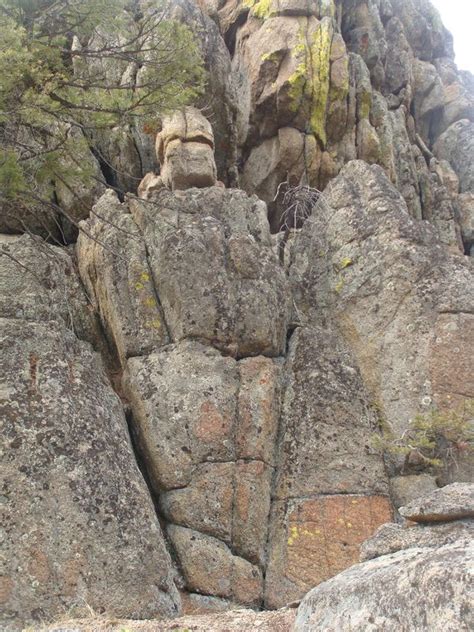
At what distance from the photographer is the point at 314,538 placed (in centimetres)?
1160

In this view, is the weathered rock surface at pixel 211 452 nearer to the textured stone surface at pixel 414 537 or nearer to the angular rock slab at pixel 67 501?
the angular rock slab at pixel 67 501

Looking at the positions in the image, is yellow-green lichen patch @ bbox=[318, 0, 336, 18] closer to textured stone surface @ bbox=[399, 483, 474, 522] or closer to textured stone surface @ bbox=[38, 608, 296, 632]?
textured stone surface @ bbox=[399, 483, 474, 522]

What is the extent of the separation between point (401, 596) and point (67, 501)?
6023 mm

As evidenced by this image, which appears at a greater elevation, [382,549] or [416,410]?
[382,549]

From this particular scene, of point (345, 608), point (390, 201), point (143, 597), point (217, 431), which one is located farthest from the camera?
point (390, 201)

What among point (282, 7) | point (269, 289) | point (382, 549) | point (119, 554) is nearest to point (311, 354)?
point (269, 289)

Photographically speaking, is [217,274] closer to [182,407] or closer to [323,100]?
[182,407]

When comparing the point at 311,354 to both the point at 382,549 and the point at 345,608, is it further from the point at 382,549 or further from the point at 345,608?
the point at 345,608

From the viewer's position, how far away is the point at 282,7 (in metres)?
20.9

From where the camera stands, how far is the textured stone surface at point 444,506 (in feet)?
20.7

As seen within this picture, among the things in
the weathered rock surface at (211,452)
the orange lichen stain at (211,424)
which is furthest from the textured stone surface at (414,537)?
the orange lichen stain at (211,424)

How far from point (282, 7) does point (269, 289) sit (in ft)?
36.6

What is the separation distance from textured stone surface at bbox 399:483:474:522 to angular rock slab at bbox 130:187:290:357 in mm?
6987

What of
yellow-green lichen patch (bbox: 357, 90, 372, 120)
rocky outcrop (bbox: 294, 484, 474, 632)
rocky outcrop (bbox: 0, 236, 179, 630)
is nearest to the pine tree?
rocky outcrop (bbox: 0, 236, 179, 630)
